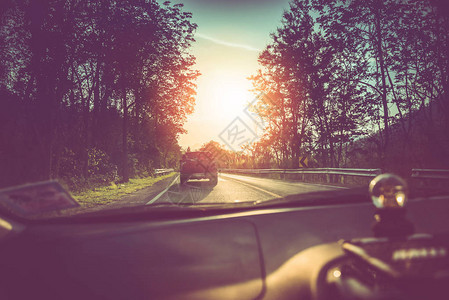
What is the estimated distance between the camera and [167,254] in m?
1.63

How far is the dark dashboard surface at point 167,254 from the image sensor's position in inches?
58.1

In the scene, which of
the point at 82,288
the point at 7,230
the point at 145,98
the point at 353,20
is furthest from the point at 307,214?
the point at 353,20

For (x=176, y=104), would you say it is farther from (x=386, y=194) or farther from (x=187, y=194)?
(x=386, y=194)

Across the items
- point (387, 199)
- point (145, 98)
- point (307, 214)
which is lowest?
point (307, 214)

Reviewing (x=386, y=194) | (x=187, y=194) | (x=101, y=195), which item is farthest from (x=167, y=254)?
(x=187, y=194)

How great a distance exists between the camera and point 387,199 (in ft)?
5.00

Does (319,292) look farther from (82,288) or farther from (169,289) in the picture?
(82,288)

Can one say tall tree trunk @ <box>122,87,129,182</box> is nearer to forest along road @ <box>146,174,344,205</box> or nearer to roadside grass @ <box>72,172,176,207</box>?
forest along road @ <box>146,174,344,205</box>

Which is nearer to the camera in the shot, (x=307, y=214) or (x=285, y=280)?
(x=285, y=280)

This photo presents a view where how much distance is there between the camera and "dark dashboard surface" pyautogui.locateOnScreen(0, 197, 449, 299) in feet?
4.84

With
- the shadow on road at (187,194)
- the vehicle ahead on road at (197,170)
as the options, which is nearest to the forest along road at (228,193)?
the shadow on road at (187,194)

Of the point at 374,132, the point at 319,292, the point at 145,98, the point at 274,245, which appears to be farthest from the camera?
the point at 374,132

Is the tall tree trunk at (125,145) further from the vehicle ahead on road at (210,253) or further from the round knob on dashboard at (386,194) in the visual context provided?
the round knob on dashboard at (386,194)

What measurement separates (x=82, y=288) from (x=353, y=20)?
22.6m
